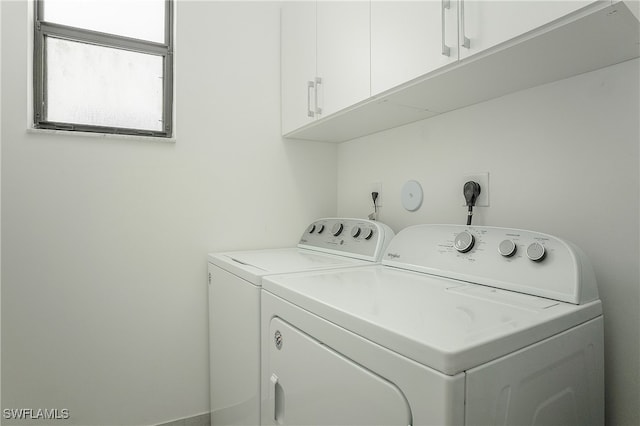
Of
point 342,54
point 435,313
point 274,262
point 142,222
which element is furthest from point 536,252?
point 142,222

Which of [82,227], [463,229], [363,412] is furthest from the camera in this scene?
[82,227]

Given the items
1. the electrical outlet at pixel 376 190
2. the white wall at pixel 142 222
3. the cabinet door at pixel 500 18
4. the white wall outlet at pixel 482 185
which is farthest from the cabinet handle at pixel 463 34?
the white wall at pixel 142 222

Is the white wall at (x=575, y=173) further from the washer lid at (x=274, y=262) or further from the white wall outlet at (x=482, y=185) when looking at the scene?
the washer lid at (x=274, y=262)

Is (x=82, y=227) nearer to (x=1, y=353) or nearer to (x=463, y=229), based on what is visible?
(x=1, y=353)

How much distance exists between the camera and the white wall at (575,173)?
2.99 ft

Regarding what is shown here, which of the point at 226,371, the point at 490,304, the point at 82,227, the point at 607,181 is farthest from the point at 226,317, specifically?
the point at 607,181

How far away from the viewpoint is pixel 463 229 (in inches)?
44.3

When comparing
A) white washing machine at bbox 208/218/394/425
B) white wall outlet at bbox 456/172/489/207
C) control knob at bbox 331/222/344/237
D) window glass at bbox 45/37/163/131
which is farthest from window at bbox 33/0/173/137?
white wall outlet at bbox 456/172/489/207

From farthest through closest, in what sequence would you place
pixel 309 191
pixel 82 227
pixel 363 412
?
pixel 309 191 → pixel 82 227 → pixel 363 412

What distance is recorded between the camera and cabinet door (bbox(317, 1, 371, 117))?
1.26m

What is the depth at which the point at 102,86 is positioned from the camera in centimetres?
161

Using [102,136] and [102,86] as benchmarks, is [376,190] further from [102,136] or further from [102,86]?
[102,86]

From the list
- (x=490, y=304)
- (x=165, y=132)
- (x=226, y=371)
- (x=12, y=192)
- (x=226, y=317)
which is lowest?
(x=226, y=371)

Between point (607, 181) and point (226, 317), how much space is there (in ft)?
4.42
